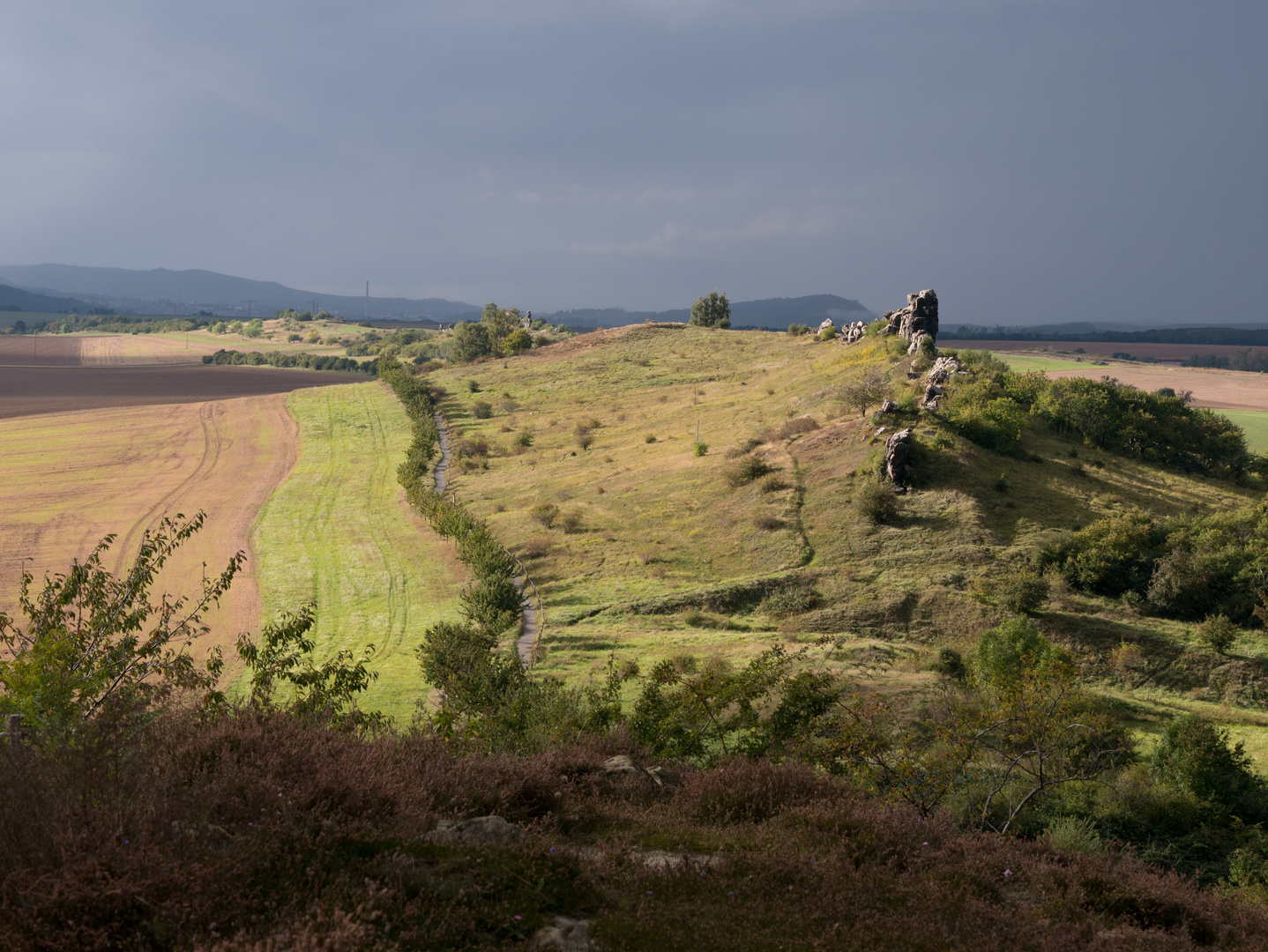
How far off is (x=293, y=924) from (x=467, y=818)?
340 cm

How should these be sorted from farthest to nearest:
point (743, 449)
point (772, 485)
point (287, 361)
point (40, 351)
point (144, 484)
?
1. point (287, 361)
2. point (40, 351)
3. point (144, 484)
4. point (743, 449)
5. point (772, 485)

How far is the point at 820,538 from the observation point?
39688mm

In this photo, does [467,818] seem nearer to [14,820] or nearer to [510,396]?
[14,820]

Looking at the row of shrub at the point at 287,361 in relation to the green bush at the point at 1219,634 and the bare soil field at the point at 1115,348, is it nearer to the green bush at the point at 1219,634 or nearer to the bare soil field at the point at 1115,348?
the bare soil field at the point at 1115,348

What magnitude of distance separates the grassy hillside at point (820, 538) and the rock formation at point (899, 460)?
1.15 meters

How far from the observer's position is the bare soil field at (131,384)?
98119 mm

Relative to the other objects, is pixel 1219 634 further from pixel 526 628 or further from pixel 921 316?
pixel 921 316

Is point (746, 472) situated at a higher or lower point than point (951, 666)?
higher

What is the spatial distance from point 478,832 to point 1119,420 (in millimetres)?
55508

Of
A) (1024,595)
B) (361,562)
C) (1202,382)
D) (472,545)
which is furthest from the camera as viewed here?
(1202,382)

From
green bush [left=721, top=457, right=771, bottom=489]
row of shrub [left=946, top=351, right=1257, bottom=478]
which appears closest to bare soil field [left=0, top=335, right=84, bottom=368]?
green bush [left=721, top=457, right=771, bottom=489]

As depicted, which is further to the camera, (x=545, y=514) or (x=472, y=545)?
(x=545, y=514)

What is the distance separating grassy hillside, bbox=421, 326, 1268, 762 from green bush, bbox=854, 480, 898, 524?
503 mm

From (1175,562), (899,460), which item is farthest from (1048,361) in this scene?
Result: (1175,562)
